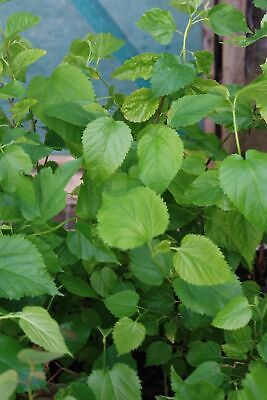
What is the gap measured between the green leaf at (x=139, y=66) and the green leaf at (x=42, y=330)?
296mm

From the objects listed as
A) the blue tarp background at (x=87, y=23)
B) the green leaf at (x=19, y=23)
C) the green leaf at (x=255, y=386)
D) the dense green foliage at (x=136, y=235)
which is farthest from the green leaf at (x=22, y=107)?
the blue tarp background at (x=87, y=23)

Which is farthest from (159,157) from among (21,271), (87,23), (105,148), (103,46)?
(87,23)

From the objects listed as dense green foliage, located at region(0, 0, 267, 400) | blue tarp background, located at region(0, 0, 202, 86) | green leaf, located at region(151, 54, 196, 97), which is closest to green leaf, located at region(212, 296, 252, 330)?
dense green foliage, located at region(0, 0, 267, 400)

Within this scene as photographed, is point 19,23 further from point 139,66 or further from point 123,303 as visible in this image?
point 123,303

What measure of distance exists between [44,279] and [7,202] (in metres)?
0.10

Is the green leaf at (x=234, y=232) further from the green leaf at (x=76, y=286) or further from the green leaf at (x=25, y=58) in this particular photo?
the green leaf at (x=25, y=58)

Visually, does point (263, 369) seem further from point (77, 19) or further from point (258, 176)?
point (77, 19)

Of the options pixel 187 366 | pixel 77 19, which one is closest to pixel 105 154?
pixel 187 366

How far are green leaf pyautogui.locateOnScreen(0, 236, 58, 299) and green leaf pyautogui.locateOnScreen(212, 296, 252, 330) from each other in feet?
0.42

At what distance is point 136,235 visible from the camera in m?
0.45

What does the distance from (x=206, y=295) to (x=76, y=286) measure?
0.13 metres

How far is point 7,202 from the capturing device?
0.53 metres

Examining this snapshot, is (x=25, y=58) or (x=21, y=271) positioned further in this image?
(x=25, y=58)

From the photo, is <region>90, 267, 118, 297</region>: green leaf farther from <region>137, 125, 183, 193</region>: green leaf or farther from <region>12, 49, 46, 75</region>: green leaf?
<region>12, 49, 46, 75</region>: green leaf
